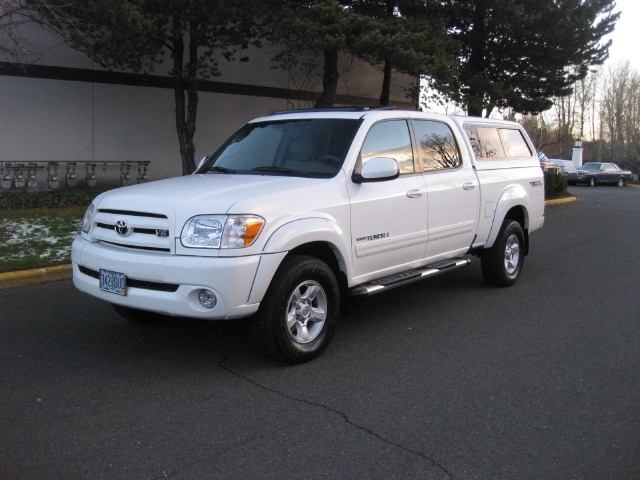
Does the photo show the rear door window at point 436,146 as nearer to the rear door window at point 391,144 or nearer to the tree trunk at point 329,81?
the rear door window at point 391,144

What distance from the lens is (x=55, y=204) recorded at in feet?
41.6

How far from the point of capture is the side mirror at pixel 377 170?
205 inches

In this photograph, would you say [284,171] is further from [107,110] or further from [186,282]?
[107,110]

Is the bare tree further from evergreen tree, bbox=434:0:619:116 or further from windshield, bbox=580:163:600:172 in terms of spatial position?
evergreen tree, bbox=434:0:619:116

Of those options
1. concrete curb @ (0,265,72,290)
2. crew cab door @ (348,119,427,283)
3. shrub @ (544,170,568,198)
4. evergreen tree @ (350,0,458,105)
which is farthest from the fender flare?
shrub @ (544,170,568,198)

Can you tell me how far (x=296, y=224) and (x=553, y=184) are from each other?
18.4m

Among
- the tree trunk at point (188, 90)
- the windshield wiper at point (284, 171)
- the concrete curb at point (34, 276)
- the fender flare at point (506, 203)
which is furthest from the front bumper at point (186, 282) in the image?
the tree trunk at point (188, 90)

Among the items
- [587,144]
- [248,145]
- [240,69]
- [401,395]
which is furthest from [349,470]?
[587,144]

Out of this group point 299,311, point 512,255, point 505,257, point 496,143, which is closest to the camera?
point 299,311

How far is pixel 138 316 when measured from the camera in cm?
572

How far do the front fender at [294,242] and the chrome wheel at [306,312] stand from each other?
320mm

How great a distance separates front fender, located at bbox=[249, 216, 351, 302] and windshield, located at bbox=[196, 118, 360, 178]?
548mm

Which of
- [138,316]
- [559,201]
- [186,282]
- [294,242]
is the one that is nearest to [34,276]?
[138,316]

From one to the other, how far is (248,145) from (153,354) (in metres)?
2.22
